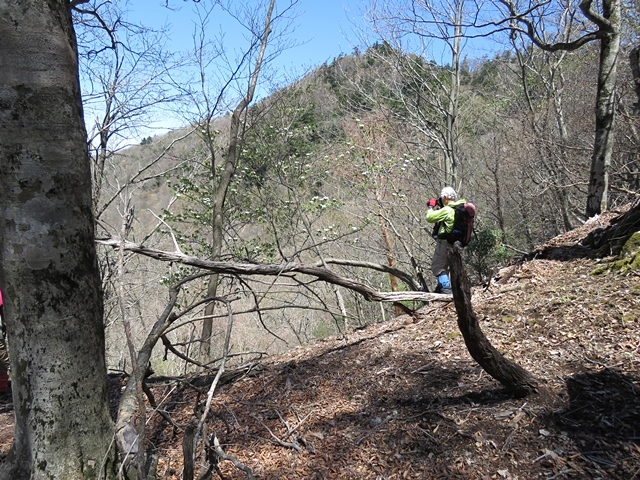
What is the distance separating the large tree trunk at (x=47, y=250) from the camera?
5.61 feet

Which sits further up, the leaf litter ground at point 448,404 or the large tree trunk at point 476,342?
the large tree trunk at point 476,342

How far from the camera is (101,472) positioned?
6.19 ft

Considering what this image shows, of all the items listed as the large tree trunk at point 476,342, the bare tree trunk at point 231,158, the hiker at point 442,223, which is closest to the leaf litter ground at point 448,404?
the large tree trunk at point 476,342

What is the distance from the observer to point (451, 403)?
278 cm

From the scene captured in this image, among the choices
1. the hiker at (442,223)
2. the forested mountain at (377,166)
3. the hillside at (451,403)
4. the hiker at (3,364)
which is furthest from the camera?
the forested mountain at (377,166)

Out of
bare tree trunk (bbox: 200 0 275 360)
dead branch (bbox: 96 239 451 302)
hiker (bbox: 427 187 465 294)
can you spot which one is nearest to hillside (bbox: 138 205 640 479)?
dead branch (bbox: 96 239 451 302)

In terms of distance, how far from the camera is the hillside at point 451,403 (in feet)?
7.49

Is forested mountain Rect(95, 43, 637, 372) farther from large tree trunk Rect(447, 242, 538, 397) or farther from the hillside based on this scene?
large tree trunk Rect(447, 242, 538, 397)

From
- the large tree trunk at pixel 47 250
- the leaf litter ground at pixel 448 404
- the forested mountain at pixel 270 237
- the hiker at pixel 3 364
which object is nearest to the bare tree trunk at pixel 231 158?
the forested mountain at pixel 270 237

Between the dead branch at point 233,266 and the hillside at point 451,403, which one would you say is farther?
the dead branch at point 233,266

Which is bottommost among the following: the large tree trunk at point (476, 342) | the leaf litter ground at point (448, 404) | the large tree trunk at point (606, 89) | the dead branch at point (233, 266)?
the leaf litter ground at point (448, 404)

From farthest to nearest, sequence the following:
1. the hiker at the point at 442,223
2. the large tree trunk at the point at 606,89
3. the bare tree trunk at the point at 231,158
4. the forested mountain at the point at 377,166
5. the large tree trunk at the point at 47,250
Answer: the forested mountain at the point at 377,166 → the bare tree trunk at the point at 231,158 → the large tree trunk at the point at 606,89 → the hiker at the point at 442,223 → the large tree trunk at the point at 47,250

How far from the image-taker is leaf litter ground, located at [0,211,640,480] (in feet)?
7.50

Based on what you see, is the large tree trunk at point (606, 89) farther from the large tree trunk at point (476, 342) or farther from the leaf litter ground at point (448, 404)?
the large tree trunk at point (476, 342)
